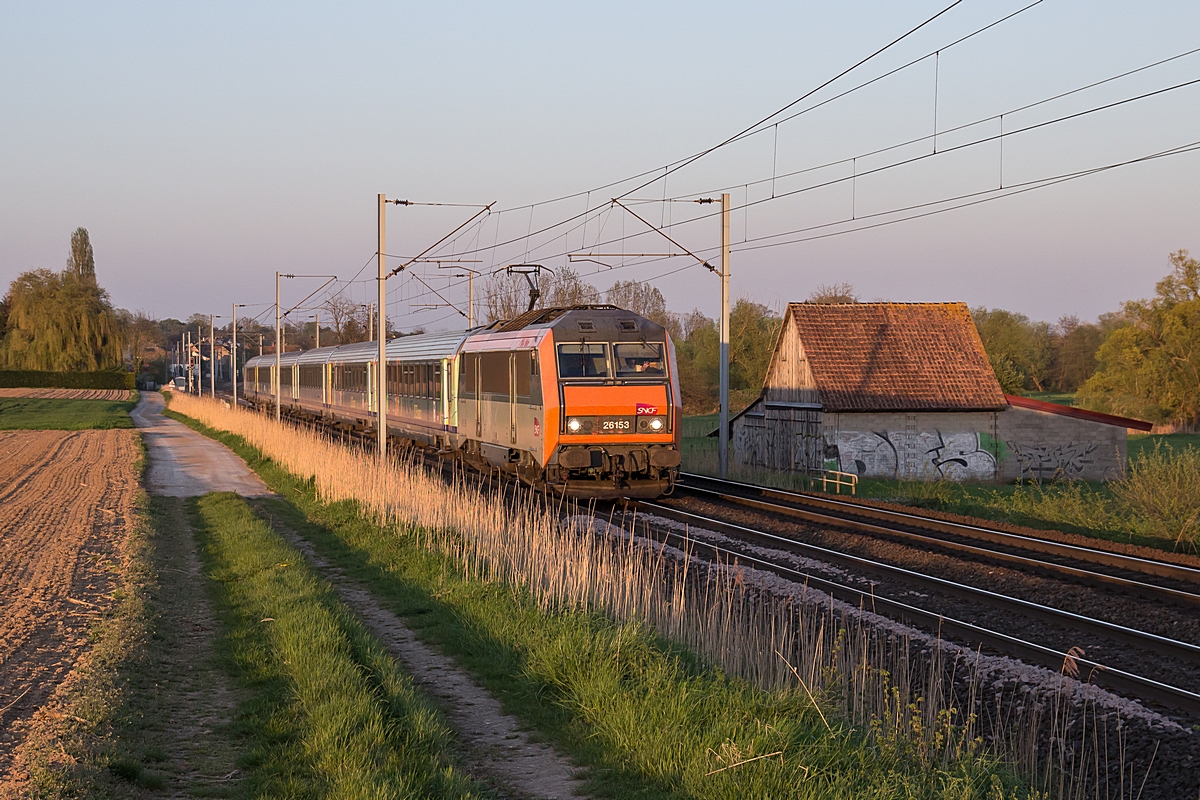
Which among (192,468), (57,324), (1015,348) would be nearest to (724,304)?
(192,468)

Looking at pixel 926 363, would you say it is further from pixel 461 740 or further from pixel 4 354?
pixel 4 354

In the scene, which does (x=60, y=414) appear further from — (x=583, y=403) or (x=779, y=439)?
(x=583, y=403)

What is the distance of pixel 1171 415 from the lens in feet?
212

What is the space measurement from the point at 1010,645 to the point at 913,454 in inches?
1028

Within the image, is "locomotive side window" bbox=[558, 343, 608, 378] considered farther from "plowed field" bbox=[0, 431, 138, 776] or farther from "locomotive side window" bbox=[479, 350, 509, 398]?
"plowed field" bbox=[0, 431, 138, 776]

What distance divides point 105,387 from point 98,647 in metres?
102

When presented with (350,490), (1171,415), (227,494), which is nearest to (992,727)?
(350,490)

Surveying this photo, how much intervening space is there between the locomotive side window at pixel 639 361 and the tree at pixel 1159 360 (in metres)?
54.3

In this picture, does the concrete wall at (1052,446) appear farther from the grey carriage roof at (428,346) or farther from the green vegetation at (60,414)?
the green vegetation at (60,414)

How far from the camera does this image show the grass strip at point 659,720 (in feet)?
18.5

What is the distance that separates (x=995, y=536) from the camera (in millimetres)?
16016

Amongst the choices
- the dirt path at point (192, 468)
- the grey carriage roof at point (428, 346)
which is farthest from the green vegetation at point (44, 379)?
the grey carriage roof at point (428, 346)

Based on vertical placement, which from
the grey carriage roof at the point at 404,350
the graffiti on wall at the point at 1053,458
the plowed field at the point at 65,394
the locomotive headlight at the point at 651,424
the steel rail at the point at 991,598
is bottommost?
the graffiti on wall at the point at 1053,458

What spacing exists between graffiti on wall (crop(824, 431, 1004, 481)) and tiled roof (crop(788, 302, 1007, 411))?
0.97 m
